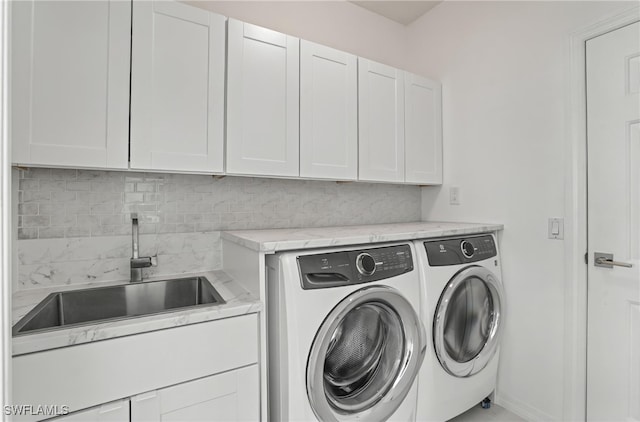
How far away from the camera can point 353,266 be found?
1.45 m

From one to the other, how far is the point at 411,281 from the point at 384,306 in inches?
7.4

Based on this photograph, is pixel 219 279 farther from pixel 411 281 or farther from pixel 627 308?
pixel 627 308

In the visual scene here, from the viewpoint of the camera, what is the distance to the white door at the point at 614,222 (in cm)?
160

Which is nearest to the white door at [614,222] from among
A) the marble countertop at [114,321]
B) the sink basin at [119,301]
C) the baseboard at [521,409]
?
the baseboard at [521,409]

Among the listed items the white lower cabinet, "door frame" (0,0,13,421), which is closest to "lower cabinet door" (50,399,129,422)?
the white lower cabinet

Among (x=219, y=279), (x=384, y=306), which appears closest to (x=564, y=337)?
(x=384, y=306)

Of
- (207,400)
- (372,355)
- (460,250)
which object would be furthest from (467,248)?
(207,400)

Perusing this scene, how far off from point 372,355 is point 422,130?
159 centimetres

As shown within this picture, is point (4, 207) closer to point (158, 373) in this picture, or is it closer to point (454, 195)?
point (158, 373)

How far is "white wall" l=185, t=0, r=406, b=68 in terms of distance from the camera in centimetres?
206

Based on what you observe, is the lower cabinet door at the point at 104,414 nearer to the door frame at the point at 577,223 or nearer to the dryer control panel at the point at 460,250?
the dryer control panel at the point at 460,250

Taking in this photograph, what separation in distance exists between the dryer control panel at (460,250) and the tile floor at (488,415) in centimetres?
95

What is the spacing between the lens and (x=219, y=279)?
1.70m

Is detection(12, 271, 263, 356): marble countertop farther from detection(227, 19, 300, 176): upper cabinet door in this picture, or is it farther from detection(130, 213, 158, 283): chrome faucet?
detection(227, 19, 300, 176): upper cabinet door
